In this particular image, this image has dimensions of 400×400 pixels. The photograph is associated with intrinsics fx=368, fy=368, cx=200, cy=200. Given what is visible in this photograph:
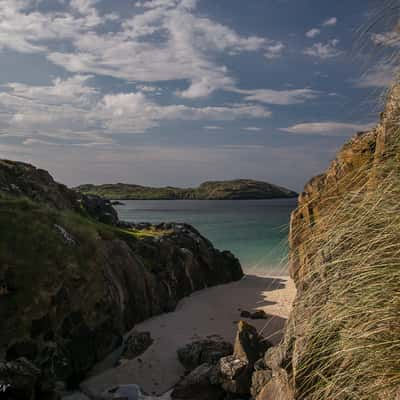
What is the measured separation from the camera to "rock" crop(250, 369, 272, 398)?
814 centimetres

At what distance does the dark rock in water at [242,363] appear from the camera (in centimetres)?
948

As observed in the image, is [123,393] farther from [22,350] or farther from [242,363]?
[242,363]

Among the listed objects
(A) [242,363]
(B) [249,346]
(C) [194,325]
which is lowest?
(C) [194,325]

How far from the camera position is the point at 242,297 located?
21.5 m

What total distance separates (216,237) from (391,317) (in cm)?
5062

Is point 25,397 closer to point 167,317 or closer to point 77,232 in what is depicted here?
point 77,232

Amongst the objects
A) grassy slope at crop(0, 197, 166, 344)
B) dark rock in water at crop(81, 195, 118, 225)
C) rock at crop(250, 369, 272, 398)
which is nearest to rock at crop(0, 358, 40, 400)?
grassy slope at crop(0, 197, 166, 344)

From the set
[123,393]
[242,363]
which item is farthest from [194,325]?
[242,363]

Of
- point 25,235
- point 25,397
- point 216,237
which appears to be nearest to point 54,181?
point 25,235

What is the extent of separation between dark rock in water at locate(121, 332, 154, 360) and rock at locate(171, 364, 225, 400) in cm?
272

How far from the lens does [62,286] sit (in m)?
11.8

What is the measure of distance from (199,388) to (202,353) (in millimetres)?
1885

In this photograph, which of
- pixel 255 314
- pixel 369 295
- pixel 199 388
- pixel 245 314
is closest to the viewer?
pixel 369 295

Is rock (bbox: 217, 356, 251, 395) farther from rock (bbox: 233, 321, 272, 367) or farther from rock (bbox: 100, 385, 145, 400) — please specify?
rock (bbox: 100, 385, 145, 400)
